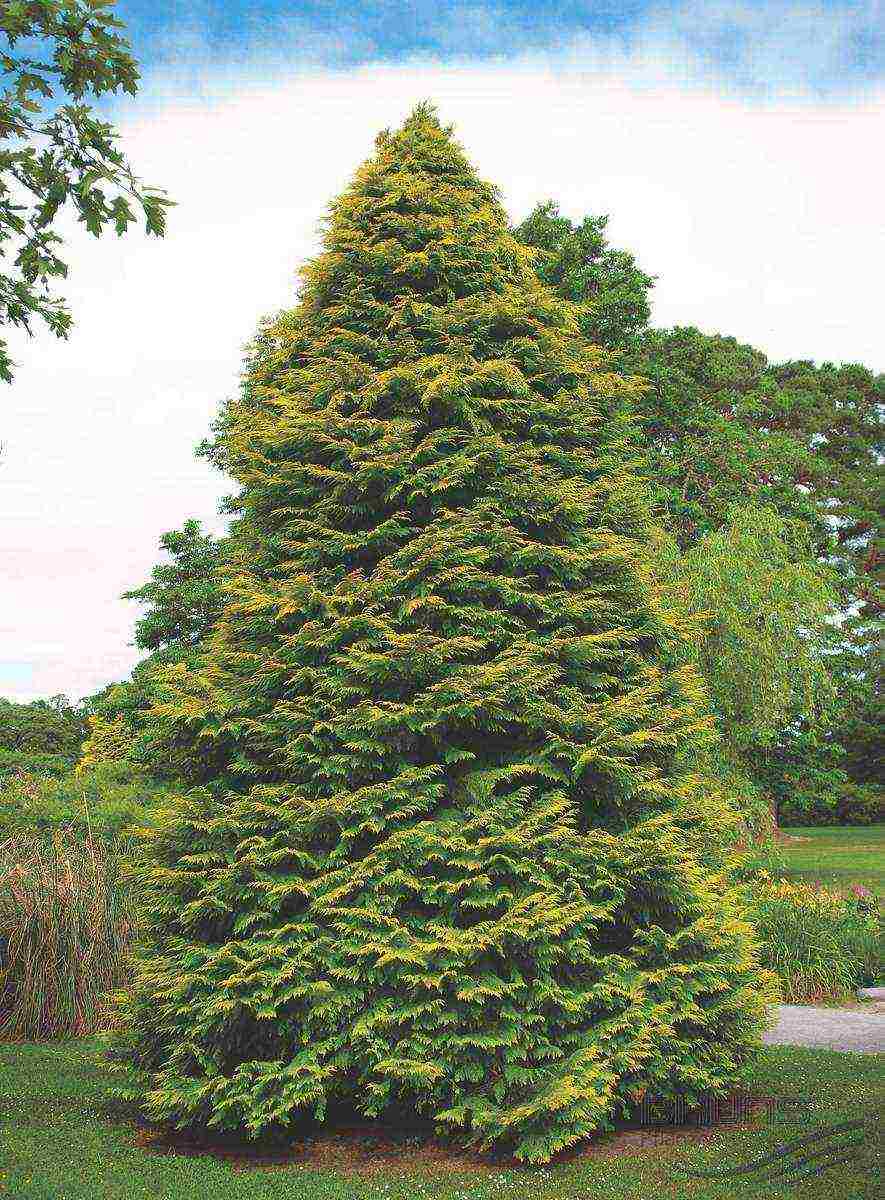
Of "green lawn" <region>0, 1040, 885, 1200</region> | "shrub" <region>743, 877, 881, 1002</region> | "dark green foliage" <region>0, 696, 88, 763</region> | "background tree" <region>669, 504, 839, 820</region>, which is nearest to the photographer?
"green lawn" <region>0, 1040, 885, 1200</region>

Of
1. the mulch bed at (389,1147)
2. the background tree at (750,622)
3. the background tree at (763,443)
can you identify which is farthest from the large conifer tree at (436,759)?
the background tree at (763,443)

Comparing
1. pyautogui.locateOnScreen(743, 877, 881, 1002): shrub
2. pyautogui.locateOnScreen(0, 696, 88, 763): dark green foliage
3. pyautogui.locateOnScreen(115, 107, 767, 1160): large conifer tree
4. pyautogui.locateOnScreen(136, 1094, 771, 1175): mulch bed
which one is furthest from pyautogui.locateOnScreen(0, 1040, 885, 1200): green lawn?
pyautogui.locateOnScreen(0, 696, 88, 763): dark green foliage

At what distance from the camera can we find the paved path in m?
9.73

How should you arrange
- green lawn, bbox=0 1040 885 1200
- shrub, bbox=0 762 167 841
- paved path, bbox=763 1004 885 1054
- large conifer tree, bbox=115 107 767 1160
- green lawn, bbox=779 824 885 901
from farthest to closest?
green lawn, bbox=779 824 885 901, shrub, bbox=0 762 167 841, paved path, bbox=763 1004 885 1054, large conifer tree, bbox=115 107 767 1160, green lawn, bbox=0 1040 885 1200

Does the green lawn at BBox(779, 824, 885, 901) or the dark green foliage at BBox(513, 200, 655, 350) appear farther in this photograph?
the green lawn at BBox(779, 824, 885, 901)

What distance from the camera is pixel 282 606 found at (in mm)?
7152

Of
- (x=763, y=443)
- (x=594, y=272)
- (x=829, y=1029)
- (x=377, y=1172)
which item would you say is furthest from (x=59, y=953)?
(x=763, y=443)

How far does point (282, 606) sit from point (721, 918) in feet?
11.9

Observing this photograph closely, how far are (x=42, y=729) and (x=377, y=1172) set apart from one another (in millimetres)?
42420

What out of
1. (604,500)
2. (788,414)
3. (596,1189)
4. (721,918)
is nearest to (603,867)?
(721,918)

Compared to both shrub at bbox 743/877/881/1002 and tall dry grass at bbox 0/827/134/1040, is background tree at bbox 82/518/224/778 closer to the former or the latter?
tall dry grass at bbox 0/827/134/1040

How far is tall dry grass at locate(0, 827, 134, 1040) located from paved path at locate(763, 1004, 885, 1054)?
6.20 meters

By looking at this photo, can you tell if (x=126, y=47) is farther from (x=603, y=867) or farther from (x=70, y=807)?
(x=70, y=807)

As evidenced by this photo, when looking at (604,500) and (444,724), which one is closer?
(444,724)
